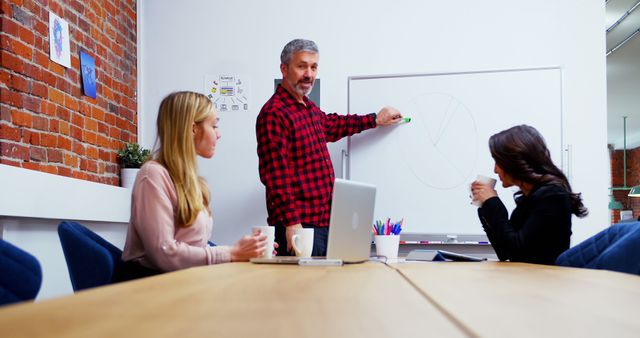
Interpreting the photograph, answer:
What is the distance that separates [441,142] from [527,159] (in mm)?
1325

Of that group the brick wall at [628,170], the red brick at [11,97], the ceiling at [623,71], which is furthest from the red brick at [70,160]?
the brick wall at [628,170]

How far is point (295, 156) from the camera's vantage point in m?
2.98

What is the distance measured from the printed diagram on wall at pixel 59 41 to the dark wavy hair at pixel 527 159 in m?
2.10

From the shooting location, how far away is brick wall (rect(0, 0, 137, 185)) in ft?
8.63

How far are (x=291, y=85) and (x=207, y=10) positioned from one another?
1.19 m

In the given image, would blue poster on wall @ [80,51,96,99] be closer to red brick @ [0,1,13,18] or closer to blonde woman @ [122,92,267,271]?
red brick @ [0,1,13,18]

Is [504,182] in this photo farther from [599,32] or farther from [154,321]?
[154,321]

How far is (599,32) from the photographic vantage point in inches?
138

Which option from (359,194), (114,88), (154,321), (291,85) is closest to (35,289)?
(154,321)

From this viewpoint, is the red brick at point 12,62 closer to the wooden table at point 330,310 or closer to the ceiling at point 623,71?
the wooden table at point 330,310

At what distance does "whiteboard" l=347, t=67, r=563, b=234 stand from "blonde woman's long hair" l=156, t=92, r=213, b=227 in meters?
1.67

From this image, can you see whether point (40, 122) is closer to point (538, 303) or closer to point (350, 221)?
point (350, 221)

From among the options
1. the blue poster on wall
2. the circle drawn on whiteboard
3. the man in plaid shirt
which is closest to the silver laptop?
the man in plaid shirt

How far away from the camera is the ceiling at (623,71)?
580 centimetres
